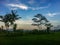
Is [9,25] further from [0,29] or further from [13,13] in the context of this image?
[0,29]

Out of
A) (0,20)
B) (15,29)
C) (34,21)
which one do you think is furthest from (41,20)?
(0,20)

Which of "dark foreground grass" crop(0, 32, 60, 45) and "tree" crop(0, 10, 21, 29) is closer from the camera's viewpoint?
"dark foreground grass" crop(0, 32, 60, 45)

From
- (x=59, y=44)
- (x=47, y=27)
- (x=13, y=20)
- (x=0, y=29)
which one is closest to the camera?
(x=59, y=44)

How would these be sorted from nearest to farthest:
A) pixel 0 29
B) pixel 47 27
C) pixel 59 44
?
1. pixel 59 44
2. pixel 47 27
3. pixel 0 29

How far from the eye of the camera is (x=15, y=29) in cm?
3931

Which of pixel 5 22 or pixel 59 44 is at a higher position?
pixel 5 22

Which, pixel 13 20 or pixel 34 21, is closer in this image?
pixel 13 20

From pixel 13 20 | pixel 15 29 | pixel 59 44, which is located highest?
pixel 13 20

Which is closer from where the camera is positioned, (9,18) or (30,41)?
(30,41)

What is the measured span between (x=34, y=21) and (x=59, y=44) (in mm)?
29729

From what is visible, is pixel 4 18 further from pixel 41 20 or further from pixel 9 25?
pixel 41 20

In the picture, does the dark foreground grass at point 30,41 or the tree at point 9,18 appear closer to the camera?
the dark foreground grass at point 30,41

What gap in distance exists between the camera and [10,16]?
1471 inches

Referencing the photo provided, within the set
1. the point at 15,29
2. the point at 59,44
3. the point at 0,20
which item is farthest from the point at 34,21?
the point at 59,44
